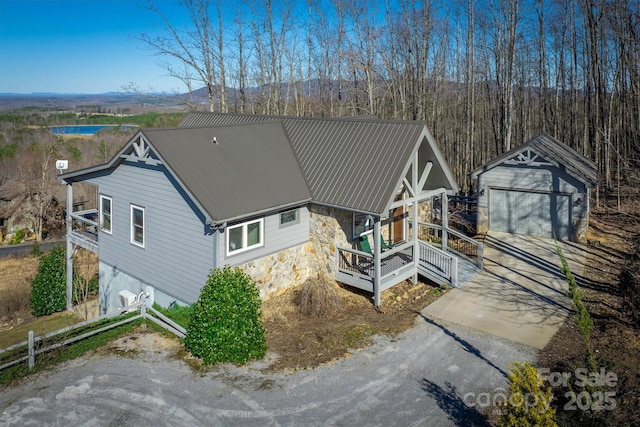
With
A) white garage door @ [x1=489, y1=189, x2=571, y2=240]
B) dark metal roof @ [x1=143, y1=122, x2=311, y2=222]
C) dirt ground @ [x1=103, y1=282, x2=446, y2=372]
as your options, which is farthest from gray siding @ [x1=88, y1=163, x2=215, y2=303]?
white garage door @ [x1=489, y1=189, x2=571, y2=240]

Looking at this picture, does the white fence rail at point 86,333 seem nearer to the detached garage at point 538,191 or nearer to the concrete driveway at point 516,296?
the concrete driveway at point 516,296

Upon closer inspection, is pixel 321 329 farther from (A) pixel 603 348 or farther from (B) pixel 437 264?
(A) pixel 603 348

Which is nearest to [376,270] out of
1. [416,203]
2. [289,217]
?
[416,203]

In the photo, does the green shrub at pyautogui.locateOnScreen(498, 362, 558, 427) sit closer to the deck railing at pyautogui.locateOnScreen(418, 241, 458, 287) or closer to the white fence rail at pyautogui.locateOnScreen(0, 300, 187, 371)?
the deck railing at pyautogui.locateOnScreen(418, 241, 458, 287)

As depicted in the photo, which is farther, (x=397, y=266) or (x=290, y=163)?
(x=290, y=163)

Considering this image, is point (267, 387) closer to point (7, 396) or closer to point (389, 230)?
point (7, 396)

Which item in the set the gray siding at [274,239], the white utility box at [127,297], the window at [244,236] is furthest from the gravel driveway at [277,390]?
the white utility box at [127,297]
